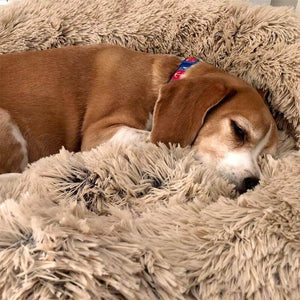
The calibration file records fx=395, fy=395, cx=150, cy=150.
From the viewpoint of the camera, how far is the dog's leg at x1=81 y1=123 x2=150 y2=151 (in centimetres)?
149

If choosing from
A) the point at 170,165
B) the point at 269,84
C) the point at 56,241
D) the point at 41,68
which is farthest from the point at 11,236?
the point at 269,84

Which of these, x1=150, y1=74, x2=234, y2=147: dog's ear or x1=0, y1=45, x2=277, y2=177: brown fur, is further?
x1=0, y1=45, x2=277, y2=177: brown fur

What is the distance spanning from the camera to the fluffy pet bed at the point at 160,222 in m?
0.74

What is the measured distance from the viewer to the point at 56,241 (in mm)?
755

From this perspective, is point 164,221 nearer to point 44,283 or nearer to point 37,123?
point 44,283

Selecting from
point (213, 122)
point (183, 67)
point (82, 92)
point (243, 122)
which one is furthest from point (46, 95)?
point (243, 122)

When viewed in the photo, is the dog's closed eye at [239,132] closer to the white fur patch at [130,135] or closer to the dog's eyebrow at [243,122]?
the dog's eyebrow at [243,122]

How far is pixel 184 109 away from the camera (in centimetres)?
140

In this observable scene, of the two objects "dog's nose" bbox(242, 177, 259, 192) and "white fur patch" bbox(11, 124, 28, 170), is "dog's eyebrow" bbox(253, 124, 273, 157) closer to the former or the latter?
"dog's nose" bbox(242, 177, 259, 192)

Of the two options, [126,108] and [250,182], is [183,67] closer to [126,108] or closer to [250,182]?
[126,108]

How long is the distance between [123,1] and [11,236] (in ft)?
4.99

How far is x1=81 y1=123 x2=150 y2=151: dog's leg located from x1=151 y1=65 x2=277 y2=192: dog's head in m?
0.11

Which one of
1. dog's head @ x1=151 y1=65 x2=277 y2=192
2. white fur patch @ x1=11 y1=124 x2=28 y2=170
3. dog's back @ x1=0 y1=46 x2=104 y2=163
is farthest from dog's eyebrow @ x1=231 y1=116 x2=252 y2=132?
white fur patch @ x1=11 y1=124 x2=28 y2=170

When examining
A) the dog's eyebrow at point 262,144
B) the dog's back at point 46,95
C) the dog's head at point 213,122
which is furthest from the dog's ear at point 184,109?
the dog's back at point 46,95
